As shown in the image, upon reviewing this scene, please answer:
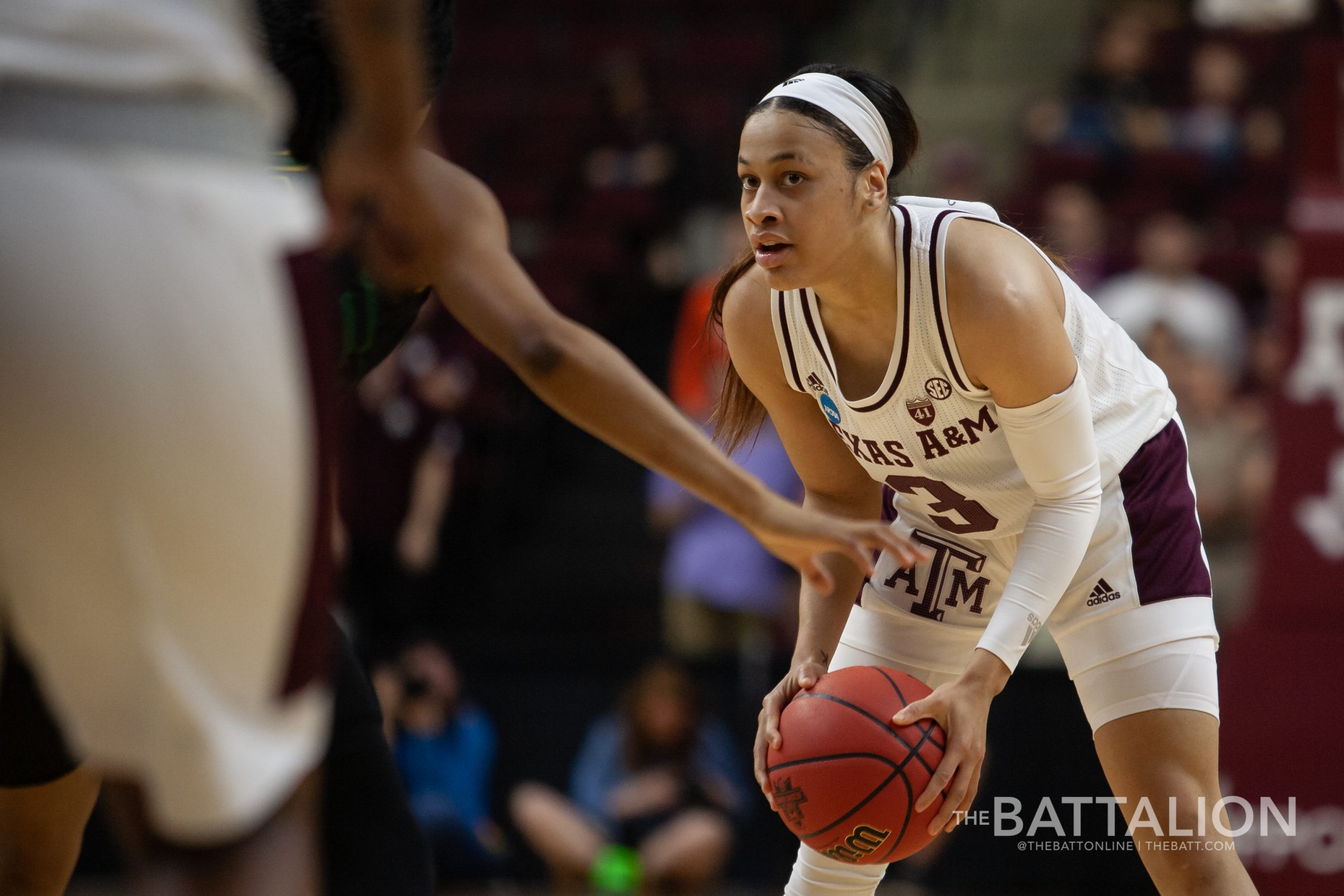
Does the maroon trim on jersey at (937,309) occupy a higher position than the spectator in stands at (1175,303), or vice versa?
the maroon trim on jersey at (937,309)

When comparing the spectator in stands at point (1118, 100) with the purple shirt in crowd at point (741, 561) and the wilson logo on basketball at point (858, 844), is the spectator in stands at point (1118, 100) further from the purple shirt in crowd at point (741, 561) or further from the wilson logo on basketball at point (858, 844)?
the wilson logo on basketball at point (858, 844)

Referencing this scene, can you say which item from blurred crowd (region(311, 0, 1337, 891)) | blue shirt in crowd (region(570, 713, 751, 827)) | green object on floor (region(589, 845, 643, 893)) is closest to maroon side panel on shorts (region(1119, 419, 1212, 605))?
blurred crowd (region(311, 0, 1337, 891))

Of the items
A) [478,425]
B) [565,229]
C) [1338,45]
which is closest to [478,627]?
[478,425]

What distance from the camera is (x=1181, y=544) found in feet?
10.7

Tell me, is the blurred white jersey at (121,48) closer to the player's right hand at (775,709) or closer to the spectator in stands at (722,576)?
the player's right hand at (775,709)

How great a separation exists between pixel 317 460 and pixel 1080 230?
6917 mm

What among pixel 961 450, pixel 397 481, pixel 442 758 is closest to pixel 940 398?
pixel 961 450

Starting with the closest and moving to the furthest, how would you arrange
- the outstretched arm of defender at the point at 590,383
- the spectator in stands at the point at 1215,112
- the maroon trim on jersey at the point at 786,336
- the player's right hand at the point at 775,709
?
the outstretched arm of defender at the point at 590,383 < the player's right hand at the point at 775,709 < the maroon trim on jersey at the point at 786,336 < the spectator in stands at the point at 1215,112

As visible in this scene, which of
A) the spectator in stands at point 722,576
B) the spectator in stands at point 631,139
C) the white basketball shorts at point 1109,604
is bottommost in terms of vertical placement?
the spectator in stands at point 722,576

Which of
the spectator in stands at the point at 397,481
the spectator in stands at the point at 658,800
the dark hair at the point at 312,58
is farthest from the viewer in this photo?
the spectator in stands at the point at 397,481

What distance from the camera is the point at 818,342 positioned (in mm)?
3197

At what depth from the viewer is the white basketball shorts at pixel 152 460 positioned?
139 centimetres

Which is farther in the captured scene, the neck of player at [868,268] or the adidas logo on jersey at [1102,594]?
the adidas logo on jersey at [1102,594]

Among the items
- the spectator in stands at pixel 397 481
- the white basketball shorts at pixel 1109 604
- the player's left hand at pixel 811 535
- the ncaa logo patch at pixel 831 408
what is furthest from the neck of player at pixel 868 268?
the spectator in stands at pixel 397 481
